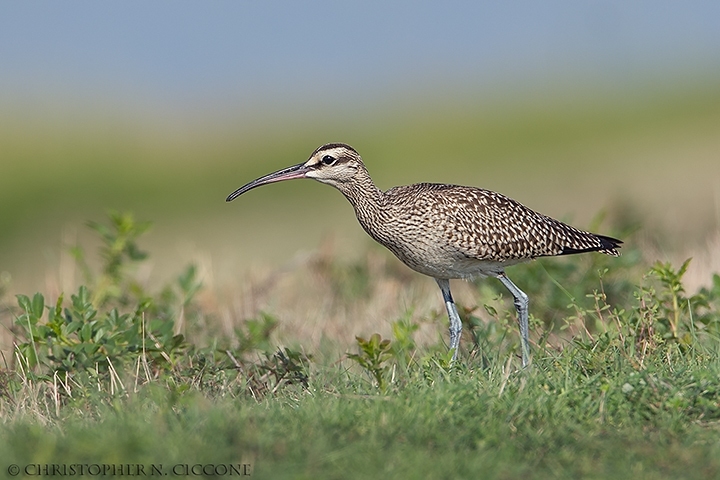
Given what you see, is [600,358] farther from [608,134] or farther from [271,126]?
[271,126]

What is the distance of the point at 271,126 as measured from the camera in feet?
86.7

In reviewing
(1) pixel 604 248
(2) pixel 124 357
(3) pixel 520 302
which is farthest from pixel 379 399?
(1) pixel 604 248

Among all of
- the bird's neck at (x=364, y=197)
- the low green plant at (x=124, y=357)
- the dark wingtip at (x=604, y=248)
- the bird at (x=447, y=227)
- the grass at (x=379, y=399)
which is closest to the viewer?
the grass at (x=379, y=399)

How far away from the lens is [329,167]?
6922 millimetres

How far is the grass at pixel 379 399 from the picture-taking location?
394 centimetres

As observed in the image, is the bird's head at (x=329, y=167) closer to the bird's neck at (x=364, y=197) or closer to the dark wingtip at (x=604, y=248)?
the bird's neck at (x=364, y=197)

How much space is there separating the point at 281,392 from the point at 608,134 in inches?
691

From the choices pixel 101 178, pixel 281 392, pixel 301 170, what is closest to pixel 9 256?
pixel 101 178

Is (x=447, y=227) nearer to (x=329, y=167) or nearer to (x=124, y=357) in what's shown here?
(x=329, y=167)

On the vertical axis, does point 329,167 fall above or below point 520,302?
above

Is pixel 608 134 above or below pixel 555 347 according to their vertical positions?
above

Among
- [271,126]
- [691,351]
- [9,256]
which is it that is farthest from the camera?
[271,126]

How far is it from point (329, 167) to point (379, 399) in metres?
2.58

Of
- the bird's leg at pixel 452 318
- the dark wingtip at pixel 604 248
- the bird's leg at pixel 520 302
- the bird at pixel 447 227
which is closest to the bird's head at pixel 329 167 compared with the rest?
the bird at pixel 447 227
